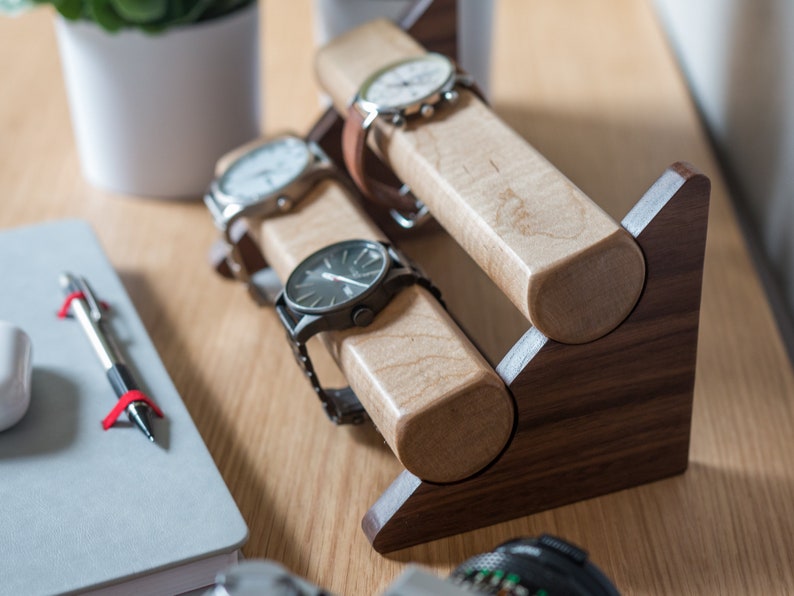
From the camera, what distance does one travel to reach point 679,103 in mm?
921

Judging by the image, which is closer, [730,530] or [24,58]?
[730,530]

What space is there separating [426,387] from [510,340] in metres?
0.19

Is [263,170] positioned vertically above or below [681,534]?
above

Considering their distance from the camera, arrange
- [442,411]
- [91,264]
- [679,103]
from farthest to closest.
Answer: [679,103] < [91,264] < [442,411]

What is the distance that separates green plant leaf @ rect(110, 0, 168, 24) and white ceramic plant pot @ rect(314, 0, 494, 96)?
140mm

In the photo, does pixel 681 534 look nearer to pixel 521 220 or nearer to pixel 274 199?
pixel 521 220

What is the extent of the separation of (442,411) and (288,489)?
13 centimetres

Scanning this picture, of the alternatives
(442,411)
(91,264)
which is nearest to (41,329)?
(91,264)

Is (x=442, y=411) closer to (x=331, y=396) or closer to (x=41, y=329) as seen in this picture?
(x=331, y=396)

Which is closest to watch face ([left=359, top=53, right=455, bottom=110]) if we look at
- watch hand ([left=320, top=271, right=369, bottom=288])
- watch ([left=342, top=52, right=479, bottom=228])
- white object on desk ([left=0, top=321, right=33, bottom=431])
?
watch ([left=342, top=52, right=479, bottom=228])

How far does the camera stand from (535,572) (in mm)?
398

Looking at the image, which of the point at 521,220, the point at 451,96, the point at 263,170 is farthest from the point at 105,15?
the point at 521,220

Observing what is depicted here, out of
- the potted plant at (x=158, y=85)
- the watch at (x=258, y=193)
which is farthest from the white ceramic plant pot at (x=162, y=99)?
the watch at (x=258, y=193)

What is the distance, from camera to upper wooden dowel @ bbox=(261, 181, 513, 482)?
0.48 metres
